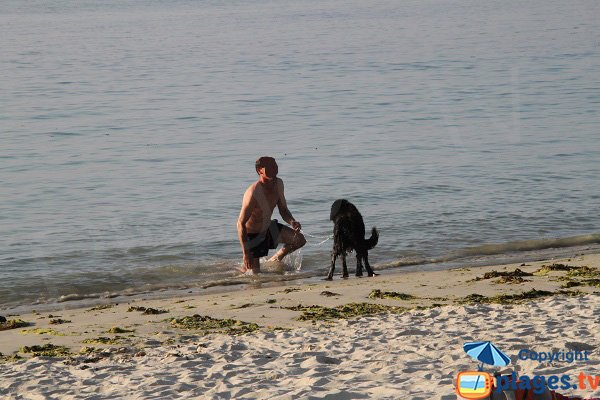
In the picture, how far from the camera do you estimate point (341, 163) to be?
1859 cm

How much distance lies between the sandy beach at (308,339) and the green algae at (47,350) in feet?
0.05

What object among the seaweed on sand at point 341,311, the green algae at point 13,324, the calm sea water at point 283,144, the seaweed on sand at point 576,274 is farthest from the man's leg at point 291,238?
the green algae at point 13,324

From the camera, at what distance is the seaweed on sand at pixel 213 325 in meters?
7.72

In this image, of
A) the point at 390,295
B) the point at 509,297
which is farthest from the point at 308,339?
the point at 509,297

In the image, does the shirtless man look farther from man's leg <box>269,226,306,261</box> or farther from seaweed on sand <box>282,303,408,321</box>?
seaweed on sand <box>282,303,408,321</box>

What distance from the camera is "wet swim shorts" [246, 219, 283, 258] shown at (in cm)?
1084

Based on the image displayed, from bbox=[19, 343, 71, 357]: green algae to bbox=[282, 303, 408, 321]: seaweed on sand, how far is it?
1.92 m

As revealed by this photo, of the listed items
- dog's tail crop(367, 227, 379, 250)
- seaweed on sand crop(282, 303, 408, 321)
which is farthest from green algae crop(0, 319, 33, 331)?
dog's tail crop(367, 227, 379, 250)

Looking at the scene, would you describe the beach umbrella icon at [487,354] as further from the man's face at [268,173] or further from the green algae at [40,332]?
the man's face at [268,173]

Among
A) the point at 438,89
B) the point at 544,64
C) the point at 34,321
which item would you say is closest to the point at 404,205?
the point at 34,321

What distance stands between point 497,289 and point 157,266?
4243 mm

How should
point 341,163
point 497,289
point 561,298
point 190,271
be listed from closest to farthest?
1. point 561,298
2. point 497,289
3. point 190,271
4. point 341,163

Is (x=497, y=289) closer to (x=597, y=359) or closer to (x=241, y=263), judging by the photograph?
(x=597, y=359)

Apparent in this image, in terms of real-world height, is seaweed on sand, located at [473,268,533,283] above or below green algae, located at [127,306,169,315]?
below
